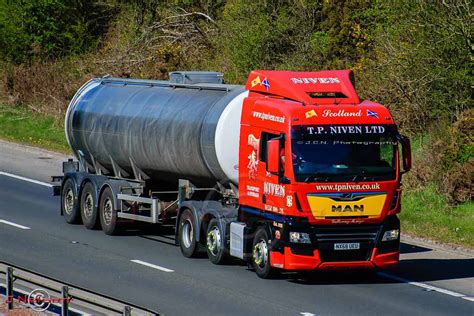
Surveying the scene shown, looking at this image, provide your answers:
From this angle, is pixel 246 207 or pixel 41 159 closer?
pixel 246 207

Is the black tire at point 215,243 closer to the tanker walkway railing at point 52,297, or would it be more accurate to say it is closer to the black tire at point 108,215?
the black tire at point 108,215

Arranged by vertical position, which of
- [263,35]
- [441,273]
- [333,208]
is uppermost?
[263,35]

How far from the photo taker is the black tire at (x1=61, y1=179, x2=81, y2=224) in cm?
2547

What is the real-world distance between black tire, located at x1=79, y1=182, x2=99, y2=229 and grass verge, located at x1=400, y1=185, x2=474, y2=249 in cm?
662

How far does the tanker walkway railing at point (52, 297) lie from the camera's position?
13953 mm

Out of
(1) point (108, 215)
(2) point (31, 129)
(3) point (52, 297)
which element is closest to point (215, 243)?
(1) point (108, 215)

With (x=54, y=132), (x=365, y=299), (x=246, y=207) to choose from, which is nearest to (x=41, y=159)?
(x=54, y=132)

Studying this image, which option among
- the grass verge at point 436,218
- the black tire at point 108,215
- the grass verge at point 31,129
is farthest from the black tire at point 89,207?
the grass verge at point 31,129

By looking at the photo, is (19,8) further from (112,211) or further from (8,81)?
(112,211)

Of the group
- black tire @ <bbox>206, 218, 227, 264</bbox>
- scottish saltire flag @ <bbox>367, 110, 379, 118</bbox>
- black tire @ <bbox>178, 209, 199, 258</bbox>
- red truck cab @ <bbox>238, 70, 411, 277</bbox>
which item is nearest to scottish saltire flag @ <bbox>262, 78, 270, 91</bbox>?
red truck cab @ <bbox>238, 70, 411, 277</bbox>

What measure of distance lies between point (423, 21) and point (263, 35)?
33.8ft

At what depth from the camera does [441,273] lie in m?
20.3

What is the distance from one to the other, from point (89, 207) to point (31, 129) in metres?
16.2

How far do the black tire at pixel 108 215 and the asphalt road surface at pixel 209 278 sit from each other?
0.20 metres
